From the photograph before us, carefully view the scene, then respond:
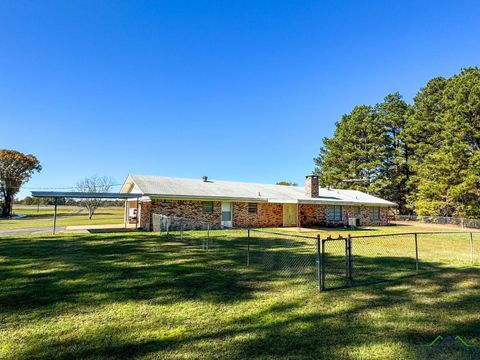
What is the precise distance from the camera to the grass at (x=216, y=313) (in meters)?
3.58

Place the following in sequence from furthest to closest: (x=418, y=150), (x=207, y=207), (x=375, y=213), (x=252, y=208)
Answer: (x=418, y=150), (x=375, y=213), (x=252, y=208), (x=207, y=207)

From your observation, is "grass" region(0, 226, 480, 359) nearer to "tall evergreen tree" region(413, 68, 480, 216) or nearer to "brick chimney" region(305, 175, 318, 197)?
"brick chimney" region(305, 175, 318, 197)

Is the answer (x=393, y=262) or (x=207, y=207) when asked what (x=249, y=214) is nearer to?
(x=207, y=207)

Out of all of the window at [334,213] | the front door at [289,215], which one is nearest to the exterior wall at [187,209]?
the front door at [289,215]

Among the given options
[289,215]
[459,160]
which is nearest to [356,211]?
[289,215]

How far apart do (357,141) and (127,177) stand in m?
31.1

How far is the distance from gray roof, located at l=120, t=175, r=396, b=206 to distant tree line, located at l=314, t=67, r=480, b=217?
7.30m

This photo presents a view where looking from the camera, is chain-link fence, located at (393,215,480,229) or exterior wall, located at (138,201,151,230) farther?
chain-link fence, located at (393,215,480,229)

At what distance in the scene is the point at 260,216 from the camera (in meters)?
21.9

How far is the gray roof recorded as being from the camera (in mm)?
18609

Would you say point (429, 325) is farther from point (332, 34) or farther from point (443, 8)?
point (332, 34)

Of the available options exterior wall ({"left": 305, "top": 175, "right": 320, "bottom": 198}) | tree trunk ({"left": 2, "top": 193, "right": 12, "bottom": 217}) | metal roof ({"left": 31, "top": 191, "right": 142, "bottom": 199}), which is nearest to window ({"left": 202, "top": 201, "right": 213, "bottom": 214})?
metal roof ({"left": 31, "top": 191, "right": 142, "bottom": 199})

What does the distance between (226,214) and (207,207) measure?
1587 millimetres

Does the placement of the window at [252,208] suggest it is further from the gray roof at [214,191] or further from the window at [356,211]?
the window at [356,211]
